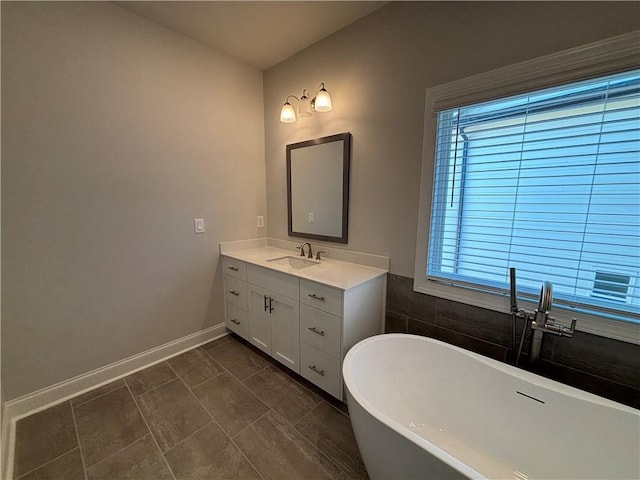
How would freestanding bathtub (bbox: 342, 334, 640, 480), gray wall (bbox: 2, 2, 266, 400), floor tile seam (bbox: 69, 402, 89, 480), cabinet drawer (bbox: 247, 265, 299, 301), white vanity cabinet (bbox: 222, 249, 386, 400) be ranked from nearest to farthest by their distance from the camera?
freestanding bathtub (bbox: 342, 334, 640, 480), floor tile seam (bbox: 69, 402, 89, 480), gray wall (bbox: 2, 2, 266, 400), white vanity cabinet (bbox: 222, 249, 386, 400), cabinet drawer (bbox: 247, 265, 299, 301)

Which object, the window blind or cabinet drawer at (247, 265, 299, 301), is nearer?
the window blind

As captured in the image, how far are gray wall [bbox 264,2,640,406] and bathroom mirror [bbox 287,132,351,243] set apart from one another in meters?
0.08

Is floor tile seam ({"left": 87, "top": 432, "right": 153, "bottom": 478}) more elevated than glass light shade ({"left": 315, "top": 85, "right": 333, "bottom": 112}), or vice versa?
glass light shade ({"left": 315, "top": 85, "right": 333, "bottom": 112})

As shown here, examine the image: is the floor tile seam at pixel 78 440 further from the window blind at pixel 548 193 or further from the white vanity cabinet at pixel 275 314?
the window blind at pixel 548 193

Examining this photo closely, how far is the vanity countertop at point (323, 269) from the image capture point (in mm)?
1648

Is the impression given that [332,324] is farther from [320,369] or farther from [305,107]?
[305,107]

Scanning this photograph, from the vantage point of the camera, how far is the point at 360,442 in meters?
1.11

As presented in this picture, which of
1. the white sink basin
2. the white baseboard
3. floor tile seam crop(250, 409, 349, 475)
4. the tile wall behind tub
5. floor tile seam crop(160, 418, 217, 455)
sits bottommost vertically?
floor tile seam crop(160, 418, 217, 455)

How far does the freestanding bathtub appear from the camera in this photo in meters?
0.97

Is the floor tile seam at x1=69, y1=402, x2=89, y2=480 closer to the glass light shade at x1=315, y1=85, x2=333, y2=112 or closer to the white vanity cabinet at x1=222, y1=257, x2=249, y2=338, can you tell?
the white vanity cabinet at x1=222, y1=257, x2=249, y2=338

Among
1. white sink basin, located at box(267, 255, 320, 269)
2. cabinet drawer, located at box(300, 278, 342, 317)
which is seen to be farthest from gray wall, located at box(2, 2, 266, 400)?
cabinet drawer, located at box(300, 278, 342, 317)

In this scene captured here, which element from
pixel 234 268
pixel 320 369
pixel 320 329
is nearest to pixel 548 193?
pixel 320 329

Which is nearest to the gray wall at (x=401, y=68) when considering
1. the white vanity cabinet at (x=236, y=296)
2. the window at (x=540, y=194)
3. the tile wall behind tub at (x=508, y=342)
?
the window at (x=540, y=194)

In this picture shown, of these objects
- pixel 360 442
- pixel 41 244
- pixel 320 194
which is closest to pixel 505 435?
pixel 360 442
